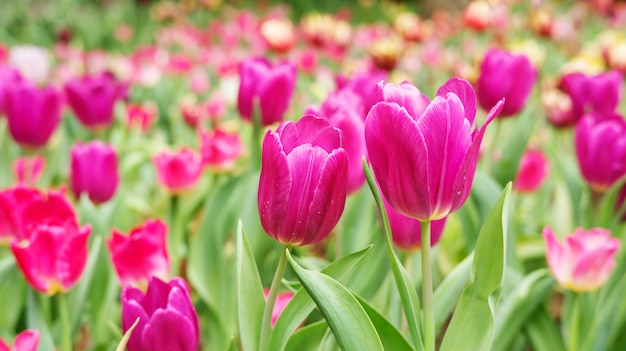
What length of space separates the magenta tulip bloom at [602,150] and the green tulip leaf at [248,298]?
76 centimetres

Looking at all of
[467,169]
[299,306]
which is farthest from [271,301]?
[467,169]

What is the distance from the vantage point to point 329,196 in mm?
699

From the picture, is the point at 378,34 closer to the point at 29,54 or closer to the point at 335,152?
the point at 29,54

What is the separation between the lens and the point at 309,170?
0.70 metres

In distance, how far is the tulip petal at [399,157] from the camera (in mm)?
669

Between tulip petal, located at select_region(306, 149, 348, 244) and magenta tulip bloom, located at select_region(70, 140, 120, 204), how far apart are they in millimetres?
755

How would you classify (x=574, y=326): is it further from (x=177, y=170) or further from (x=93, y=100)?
(x=93, y=100)

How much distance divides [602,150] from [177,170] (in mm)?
797

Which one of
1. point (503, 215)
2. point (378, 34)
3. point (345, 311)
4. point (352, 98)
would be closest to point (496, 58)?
point (352, 98)

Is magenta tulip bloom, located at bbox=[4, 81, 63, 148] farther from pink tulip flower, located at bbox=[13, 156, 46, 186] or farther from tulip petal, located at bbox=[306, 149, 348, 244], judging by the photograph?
tulip petal, located at bbox=[306, 149, 348, 244]

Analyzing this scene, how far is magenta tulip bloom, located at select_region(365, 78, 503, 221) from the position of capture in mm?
672

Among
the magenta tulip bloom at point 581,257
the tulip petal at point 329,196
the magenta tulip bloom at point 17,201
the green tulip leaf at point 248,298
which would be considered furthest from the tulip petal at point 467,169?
the magenta tulip bloom at point 17,201

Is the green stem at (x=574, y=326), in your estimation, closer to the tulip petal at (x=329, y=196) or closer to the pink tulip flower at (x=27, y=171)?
the tulip petal at (x=329, y=196)

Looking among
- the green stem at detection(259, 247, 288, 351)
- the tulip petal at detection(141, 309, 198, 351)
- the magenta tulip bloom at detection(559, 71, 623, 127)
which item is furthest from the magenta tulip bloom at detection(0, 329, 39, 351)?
the magenta tulip bloom at detection(559, 71, 623, 127)
